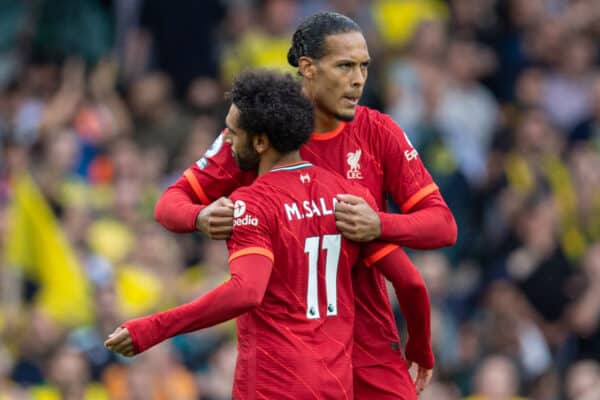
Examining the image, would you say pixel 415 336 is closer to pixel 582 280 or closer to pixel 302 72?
pixel 302 72

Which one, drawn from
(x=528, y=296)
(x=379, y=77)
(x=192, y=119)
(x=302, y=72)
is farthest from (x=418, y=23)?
(x=302, y=72)

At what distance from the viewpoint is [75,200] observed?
36.4 feet

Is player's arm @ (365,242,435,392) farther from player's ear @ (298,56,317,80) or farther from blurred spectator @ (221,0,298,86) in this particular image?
blurred spectator @ (221,0,298,86)

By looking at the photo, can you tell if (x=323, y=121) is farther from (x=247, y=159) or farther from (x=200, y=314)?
(x=200, y=314)

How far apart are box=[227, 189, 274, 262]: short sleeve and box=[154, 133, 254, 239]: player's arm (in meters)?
0.32

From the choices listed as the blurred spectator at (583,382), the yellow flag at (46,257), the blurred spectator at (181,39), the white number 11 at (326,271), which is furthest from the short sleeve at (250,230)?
the blurred spectator at (181,39)

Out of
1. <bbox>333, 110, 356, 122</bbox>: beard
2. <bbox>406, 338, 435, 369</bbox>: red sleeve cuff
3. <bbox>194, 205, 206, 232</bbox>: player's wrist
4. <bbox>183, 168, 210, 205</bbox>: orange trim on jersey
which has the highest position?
<bbox>333, 110, 356, 122</bbox>: beard

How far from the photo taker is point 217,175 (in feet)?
18.8

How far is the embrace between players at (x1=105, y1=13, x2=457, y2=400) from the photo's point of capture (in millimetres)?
5227

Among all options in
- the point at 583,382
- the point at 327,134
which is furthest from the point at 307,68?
the point at 583,382

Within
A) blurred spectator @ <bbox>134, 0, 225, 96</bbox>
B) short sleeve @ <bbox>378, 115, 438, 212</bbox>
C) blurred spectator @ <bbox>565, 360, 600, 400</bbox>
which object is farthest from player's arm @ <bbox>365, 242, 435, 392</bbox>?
blurred spectator @ <bbox>134, 0, 225, 96</bbox>

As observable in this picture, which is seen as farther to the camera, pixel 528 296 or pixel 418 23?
pixel 418 23

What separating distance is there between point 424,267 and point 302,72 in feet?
16.8

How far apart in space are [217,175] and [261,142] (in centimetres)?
40
